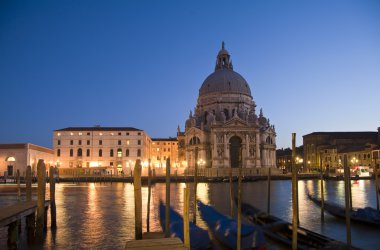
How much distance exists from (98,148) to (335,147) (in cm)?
4971

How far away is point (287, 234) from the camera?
1313cm

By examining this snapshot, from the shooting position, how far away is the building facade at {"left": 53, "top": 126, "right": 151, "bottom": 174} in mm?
67625

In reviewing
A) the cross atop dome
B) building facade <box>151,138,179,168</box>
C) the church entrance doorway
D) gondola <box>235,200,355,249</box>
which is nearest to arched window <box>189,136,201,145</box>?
the church entrance doorway

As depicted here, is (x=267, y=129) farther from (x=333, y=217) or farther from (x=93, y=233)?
(x=93, y=233)

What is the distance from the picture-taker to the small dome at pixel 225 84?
75750 millimetres

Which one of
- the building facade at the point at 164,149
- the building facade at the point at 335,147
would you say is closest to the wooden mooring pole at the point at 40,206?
the building facade at the point at 335,147

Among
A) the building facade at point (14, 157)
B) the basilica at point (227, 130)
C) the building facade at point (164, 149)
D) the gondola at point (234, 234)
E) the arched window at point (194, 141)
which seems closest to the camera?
the gondola at point (234, 234)

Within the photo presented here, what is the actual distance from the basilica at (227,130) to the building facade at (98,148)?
10.1m

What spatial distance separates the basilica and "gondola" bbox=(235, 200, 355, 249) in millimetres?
44338

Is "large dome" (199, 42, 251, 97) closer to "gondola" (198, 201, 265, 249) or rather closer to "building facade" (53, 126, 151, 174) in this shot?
"building facade" (53, 126, 151, 174)

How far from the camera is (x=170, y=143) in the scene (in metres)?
99.1

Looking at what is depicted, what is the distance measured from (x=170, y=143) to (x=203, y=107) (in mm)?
23700

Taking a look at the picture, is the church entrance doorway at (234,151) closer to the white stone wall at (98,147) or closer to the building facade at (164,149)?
the white stone wall at (98,147)

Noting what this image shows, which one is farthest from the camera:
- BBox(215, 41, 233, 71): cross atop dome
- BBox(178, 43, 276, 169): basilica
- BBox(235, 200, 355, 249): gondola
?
BBox(215, 41, 233, 71): cross atop dome
